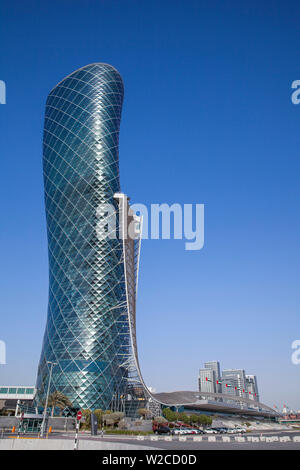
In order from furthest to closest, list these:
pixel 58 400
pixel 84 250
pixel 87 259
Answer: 1. pixel 84 250
2. pixel 87 259
3. pixel 58 400

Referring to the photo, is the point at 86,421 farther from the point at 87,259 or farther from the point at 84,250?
the point at 84,250

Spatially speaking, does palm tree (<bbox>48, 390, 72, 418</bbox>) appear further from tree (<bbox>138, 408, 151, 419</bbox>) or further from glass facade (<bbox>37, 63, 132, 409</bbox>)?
tree (<bbox>138, 408, 151, 419</bbox>)

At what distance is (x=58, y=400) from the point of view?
61125 millimetres

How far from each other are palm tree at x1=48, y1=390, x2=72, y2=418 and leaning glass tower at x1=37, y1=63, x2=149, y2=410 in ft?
7.95

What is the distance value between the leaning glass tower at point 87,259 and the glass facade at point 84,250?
0.18 m

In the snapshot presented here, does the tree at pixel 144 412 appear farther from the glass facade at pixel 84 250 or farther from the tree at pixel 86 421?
the tree at pixel 86 421

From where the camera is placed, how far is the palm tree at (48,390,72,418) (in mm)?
60562

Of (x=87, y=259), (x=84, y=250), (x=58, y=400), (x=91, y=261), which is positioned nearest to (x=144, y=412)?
(x=58, y=400)

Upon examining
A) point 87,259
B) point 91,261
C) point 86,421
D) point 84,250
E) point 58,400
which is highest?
point 84,250


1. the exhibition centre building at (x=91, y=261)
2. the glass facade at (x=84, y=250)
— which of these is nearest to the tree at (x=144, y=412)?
the exhibition centre building at (x=91, y=261)

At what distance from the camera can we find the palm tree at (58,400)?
199 feet

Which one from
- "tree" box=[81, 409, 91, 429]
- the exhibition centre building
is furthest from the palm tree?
"tree" box=[81, 409, 91, 429]

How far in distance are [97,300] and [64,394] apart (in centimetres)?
1744

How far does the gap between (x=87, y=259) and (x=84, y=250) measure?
6.83 feet
